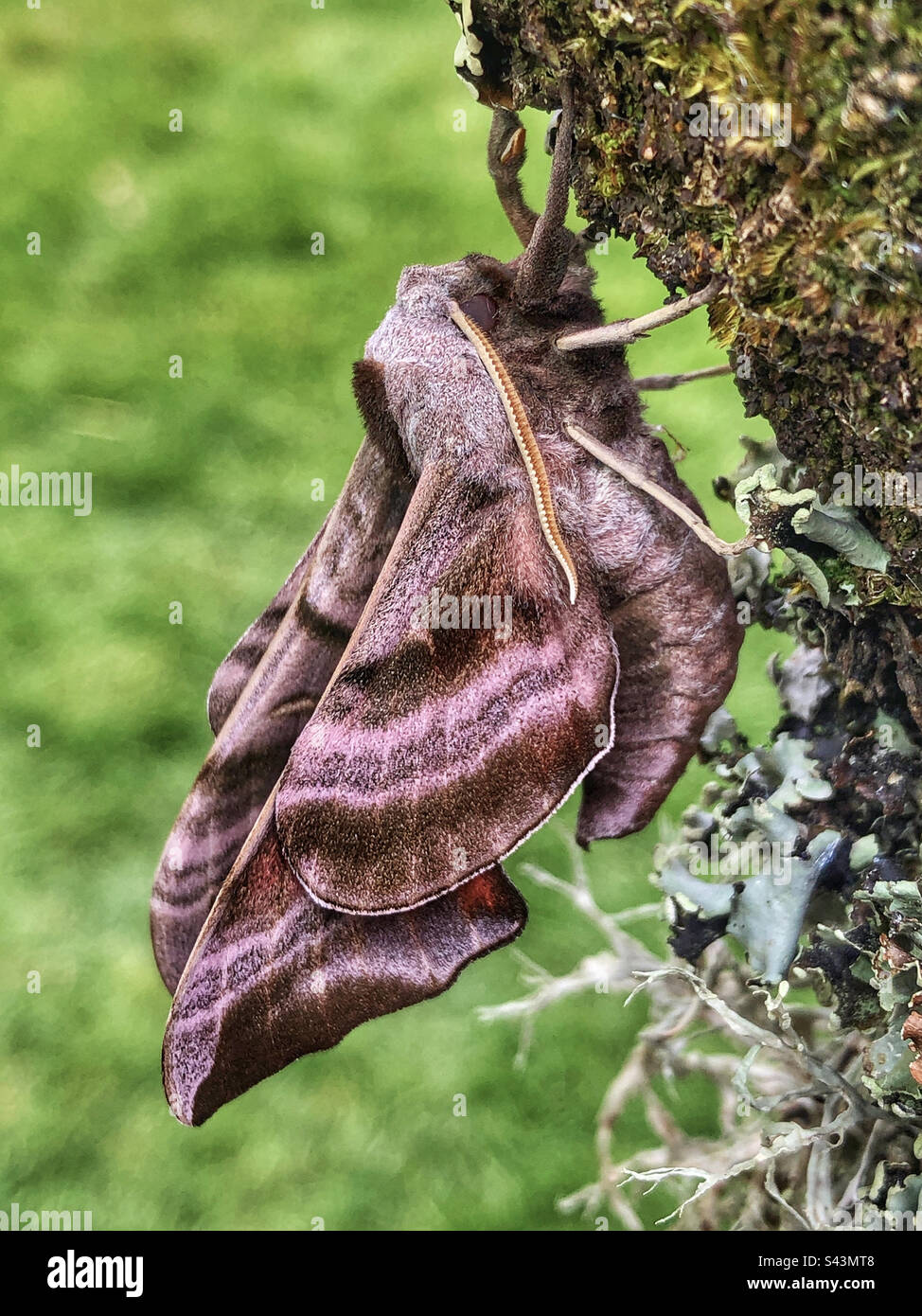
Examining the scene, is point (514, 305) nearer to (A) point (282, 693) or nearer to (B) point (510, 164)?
(B) point (510, 164)

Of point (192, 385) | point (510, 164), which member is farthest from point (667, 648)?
point (192, 385)

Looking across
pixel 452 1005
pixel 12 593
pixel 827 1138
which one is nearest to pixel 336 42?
pixel 12 593

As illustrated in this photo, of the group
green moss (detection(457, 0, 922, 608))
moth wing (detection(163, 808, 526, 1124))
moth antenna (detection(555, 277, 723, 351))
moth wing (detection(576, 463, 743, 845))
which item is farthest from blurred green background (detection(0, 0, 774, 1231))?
green moss (detection(457, 0, 922, 608))

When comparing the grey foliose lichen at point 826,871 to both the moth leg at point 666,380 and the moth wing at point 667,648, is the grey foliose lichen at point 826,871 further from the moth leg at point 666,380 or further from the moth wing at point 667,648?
the moth leg at point 666,380

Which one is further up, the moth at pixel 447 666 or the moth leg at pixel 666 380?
the moth leg at pixel 666 380

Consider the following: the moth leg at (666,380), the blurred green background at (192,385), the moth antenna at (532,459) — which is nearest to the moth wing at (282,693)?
the moth antenna at (532,459)

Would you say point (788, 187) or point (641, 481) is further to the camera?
point (641, 481)
